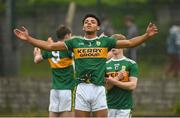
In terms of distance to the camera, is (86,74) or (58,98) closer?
(86,74)

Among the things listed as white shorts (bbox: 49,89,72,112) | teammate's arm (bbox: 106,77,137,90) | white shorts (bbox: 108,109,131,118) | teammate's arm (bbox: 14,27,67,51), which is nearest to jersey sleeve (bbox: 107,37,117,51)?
teammate's arm (bbox: 106,77,137,90)

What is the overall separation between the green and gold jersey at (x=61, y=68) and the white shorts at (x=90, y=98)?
121 inches

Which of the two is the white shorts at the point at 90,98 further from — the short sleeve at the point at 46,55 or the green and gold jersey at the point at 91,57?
the short sleeve at the point at 46,55

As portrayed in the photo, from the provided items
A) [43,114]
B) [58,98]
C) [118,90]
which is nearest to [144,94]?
[43,114]

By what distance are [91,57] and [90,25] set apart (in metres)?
0.44

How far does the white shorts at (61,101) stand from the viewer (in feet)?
45.7

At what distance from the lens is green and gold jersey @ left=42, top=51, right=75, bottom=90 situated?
13766 millimetres

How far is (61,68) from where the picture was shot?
13.8m

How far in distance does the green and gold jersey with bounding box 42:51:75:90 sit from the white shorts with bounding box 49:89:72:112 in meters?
0.11

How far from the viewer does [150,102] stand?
18.8 meters

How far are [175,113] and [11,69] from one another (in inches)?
160

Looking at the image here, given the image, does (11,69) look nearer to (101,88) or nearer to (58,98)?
(58,98)

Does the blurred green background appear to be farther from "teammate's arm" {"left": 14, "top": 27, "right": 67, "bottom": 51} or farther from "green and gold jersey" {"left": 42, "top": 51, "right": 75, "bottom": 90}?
"teammate's arm" {"left": 14, "top": 27, "right": 67, "bottom": 51}

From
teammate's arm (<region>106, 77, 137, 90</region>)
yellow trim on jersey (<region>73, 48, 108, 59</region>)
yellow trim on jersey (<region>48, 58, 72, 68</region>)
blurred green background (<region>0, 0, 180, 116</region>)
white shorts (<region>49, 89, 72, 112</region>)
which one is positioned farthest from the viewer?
blurred green background (<region>0, 0, 180, 116</region>)
